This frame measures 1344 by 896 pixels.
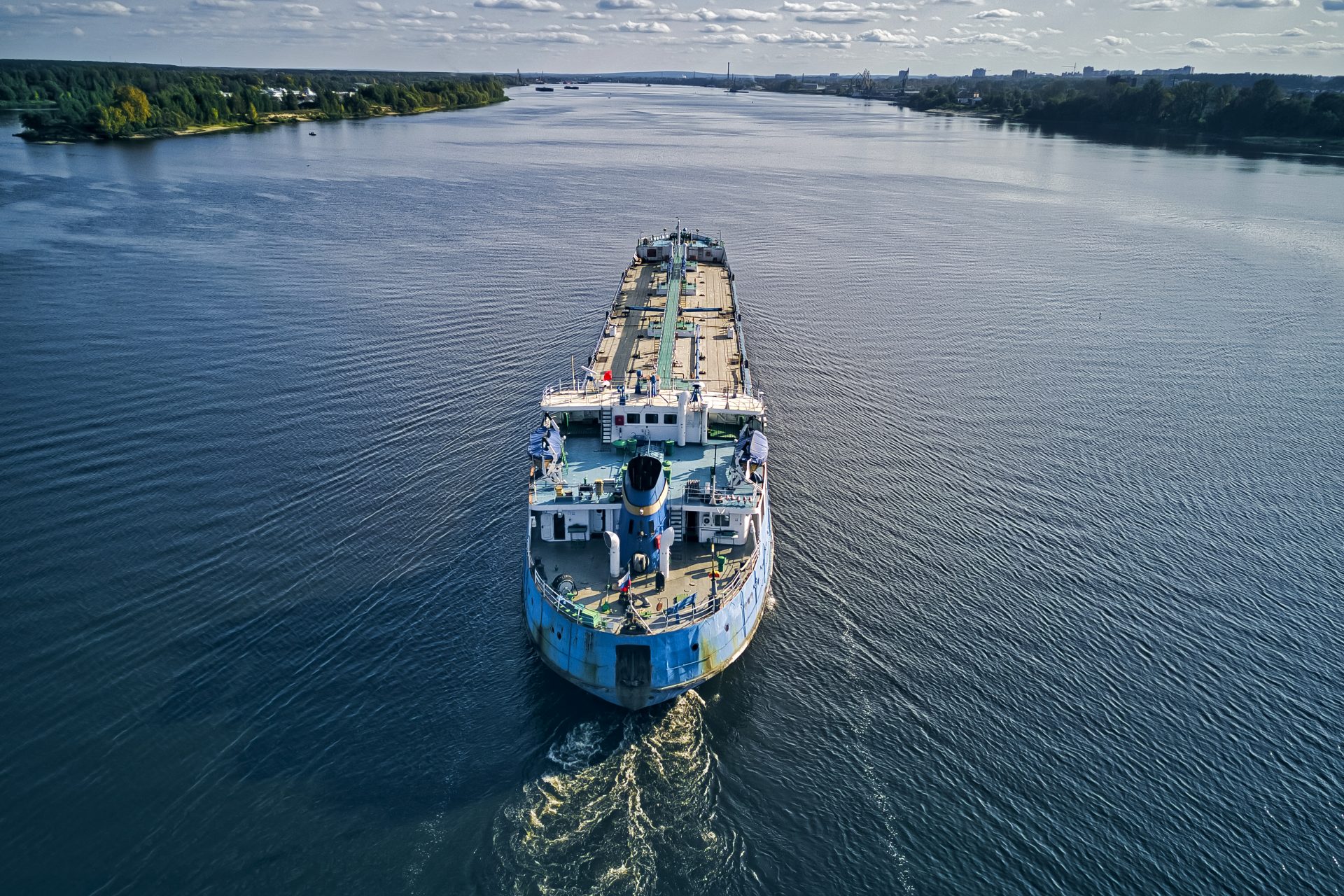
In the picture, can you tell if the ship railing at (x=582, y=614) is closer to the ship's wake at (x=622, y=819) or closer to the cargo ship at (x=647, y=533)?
the cargo ship at (x=647, y=533)

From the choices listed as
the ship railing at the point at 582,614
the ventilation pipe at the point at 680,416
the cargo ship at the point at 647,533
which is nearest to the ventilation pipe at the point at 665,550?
the cargo ship at the point at 647,533

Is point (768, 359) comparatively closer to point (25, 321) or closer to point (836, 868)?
point (836, 868)

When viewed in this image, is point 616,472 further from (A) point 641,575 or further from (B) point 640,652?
(B) point 640,652

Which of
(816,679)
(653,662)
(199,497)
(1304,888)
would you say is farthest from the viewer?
(199,497)

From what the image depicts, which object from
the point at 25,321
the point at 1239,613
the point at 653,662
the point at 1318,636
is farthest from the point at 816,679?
the point at 25,321

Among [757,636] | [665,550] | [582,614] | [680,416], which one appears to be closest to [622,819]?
[582,614]

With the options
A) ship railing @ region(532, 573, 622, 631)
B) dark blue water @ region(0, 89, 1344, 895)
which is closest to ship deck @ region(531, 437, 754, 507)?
ship railing @ region(532, 573, 622, 631)
